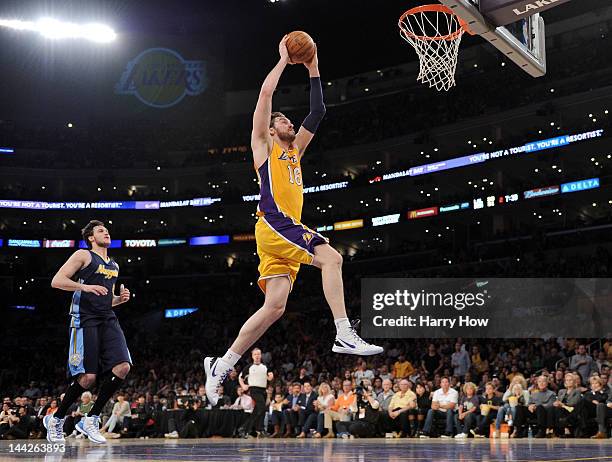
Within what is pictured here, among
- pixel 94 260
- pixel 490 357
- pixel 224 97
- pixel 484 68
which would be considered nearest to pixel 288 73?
pixel 224 97

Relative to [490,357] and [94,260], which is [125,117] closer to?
[490,357]

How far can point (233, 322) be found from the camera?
35.7 metres

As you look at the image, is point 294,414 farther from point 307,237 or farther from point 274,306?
point 307,237

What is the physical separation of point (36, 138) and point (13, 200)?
5.11m

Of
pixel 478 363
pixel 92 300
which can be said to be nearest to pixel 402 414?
pixel 478 363

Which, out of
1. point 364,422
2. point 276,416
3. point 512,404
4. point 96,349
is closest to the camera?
point 96,349

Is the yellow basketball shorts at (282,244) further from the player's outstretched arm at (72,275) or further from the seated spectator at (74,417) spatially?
the seated spectator at (74,417)

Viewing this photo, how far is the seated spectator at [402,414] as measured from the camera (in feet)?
48.5

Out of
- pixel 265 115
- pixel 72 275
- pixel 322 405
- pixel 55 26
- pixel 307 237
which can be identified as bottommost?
pixel 322 405

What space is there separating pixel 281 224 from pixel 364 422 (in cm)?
981

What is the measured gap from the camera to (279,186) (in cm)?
590

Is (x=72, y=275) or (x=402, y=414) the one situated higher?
(x=72, y=275)

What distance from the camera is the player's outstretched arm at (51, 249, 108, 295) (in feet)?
23.5

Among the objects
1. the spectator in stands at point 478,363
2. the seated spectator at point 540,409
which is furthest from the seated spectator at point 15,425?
the spectator in stands at point 478,363
